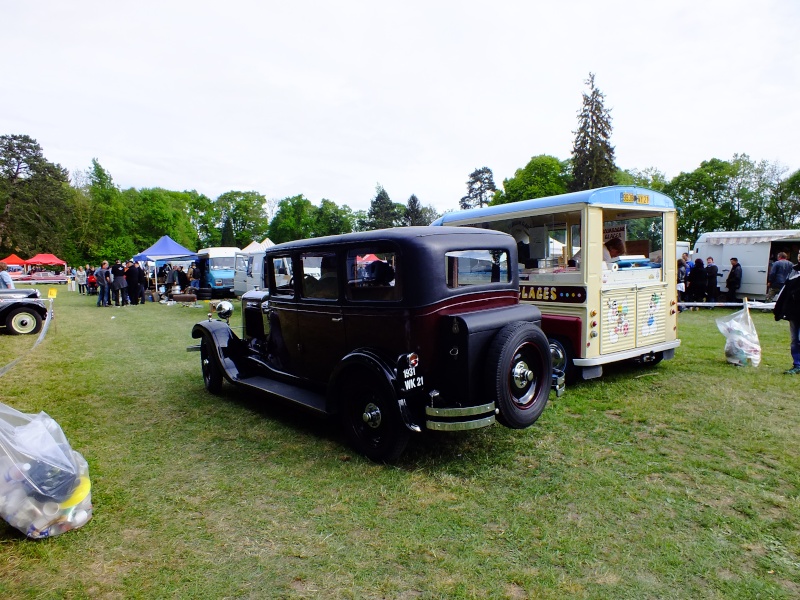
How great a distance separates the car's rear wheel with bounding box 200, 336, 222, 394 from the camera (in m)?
5.92

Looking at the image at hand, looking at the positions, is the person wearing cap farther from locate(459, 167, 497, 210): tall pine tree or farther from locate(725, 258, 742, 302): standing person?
locate(459, 167, 497, 210): tall pine tree

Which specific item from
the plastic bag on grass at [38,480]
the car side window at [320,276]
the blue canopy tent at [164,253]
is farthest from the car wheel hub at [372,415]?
the blue canopy tent at [164,253]

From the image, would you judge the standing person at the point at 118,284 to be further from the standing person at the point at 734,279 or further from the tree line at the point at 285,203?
the tree line at the point at 285,203

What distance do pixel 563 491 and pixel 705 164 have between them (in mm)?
42739

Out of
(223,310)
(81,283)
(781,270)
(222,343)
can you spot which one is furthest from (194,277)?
(781,270)

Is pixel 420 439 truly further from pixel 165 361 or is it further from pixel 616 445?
pixel 165 361

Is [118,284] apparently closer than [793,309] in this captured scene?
No

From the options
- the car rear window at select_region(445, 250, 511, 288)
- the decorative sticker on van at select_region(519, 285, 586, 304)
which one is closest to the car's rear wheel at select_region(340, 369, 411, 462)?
the car rear window at select_region(445, 250, 511, 288)

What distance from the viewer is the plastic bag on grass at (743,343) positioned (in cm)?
676

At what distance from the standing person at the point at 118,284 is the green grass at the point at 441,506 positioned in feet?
47.8

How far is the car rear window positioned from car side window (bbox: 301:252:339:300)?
1.06 metres

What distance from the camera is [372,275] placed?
4199mm

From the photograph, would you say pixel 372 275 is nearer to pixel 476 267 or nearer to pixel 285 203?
pixel 476 267

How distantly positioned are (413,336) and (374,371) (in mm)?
416
